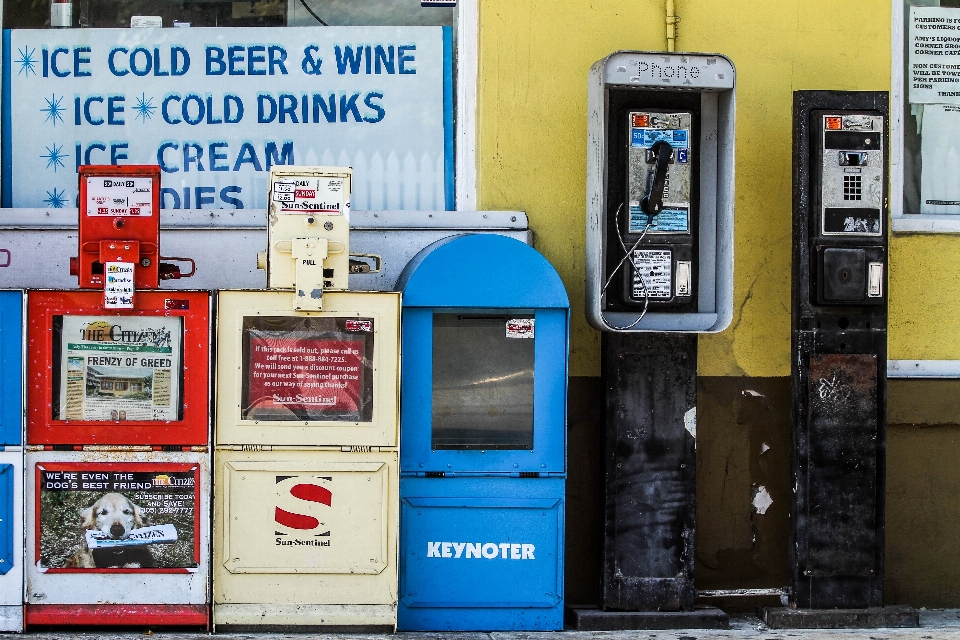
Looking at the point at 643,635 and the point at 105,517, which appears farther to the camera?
the point at 643,635

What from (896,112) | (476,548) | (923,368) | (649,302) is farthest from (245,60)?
(923,368)

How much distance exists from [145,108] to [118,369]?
5.58 feet

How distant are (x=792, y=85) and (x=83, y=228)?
359cm

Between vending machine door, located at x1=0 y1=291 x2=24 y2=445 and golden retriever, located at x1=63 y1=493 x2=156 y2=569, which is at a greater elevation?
vending machine door, located at x1=0 y1=291 x2=24 y2=445

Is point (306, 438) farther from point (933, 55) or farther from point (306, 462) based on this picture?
point (933, 55)

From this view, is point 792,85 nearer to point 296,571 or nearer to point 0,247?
point 296,571

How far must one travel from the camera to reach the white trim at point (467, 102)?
18.0ft

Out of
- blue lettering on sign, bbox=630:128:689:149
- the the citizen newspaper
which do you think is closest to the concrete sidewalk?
the the citizen newspaper

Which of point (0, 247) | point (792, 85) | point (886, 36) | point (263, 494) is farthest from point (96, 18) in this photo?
point (886, 36)

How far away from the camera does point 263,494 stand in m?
4.52

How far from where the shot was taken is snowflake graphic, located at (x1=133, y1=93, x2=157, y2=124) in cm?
553

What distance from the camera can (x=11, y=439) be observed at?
14.6 ft

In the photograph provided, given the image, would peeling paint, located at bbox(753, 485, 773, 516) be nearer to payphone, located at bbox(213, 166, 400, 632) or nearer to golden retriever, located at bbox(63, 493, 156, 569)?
payphone, located at bbox(213, 166, 400, 632)

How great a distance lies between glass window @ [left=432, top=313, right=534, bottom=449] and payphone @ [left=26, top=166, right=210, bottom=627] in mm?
1028
